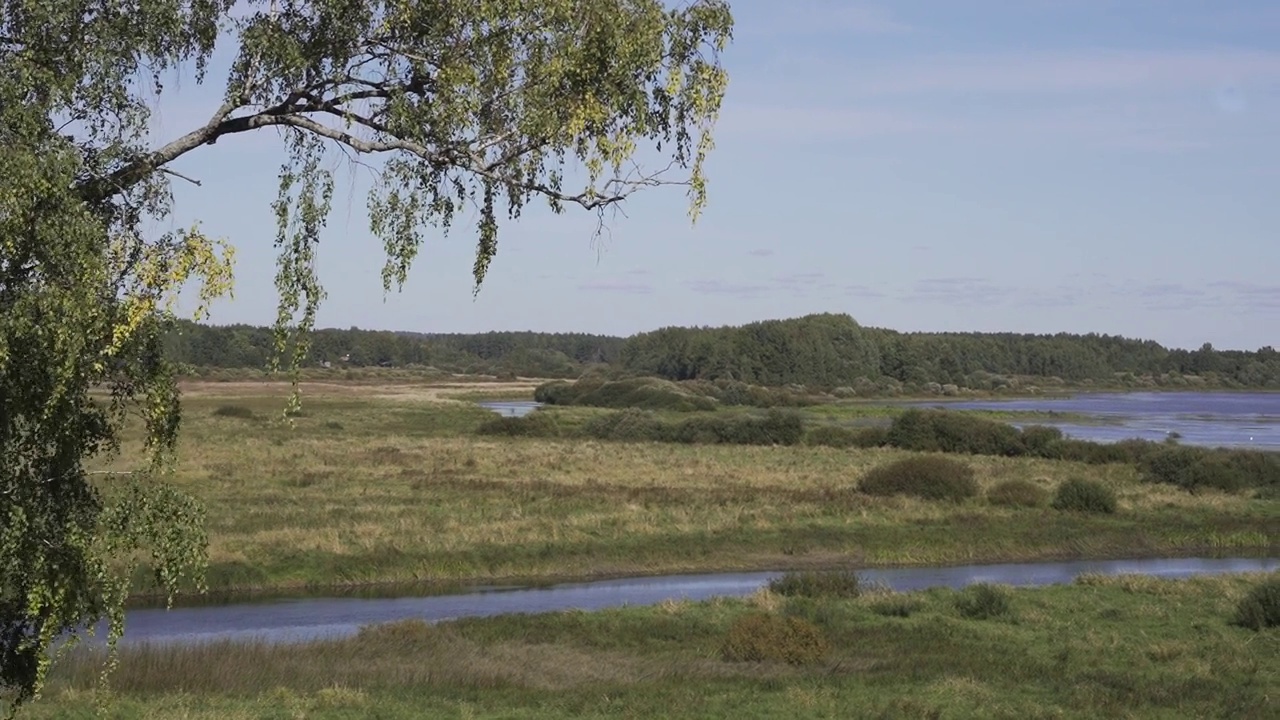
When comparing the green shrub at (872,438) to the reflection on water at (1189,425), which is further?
the reflection on water at (1189,425)

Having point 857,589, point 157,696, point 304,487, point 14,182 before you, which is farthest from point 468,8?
point 304,487

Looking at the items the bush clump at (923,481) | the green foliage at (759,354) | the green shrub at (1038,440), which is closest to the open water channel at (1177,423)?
the green shrub at (1038,440)

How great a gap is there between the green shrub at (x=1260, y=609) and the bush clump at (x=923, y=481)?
20459mm

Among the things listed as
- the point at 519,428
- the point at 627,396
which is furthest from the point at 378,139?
the point at 627,396

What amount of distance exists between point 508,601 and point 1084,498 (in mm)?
22718

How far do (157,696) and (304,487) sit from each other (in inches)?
1045

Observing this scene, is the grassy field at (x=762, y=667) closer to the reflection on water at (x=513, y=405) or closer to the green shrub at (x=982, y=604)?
the green shrub at (x=982, y=604)

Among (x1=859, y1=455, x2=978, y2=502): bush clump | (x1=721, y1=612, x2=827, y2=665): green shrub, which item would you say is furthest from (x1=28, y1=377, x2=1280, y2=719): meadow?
(x1=859, y1=455, x2=978, y2=502): bush clump

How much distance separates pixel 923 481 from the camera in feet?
149

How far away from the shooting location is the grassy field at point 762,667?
1617 cm

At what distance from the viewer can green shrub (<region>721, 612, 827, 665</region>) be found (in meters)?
20.7

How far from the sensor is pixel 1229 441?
263 feet

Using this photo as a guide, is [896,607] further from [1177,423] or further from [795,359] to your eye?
[795,359]

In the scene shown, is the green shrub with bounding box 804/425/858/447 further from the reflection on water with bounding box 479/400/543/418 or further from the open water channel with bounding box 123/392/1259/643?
the reflection on water with bounding box 479/400/543/418
